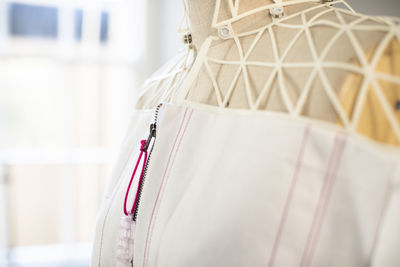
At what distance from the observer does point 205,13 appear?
1.62 ft

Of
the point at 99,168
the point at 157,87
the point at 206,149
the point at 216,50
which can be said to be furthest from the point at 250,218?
the point at 99,168

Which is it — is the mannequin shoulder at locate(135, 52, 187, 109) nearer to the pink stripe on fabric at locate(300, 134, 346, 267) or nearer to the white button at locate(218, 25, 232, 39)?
the white button at locate(218, 25, 232, 39)

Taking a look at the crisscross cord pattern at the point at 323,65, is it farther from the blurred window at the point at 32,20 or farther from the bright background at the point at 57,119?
the blurred window at the point at 32,20

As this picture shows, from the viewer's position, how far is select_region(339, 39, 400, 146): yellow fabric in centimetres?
30

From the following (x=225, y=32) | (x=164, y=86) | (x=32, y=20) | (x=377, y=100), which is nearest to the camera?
(x=377, y=100)

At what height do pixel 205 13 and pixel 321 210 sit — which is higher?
pixel 205 13

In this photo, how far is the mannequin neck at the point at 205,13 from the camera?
1.56 ft

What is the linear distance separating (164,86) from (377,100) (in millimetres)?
362

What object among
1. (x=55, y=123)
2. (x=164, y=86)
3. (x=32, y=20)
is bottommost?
(x=55, y=123)

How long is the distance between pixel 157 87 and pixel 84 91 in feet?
4.89

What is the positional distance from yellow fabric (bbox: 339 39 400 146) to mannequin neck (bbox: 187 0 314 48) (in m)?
0.19

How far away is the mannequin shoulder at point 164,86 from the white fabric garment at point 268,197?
10 cm

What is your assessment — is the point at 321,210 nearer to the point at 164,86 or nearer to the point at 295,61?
the point at 295,61

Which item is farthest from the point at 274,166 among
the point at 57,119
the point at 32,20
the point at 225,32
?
the point at 32,20
